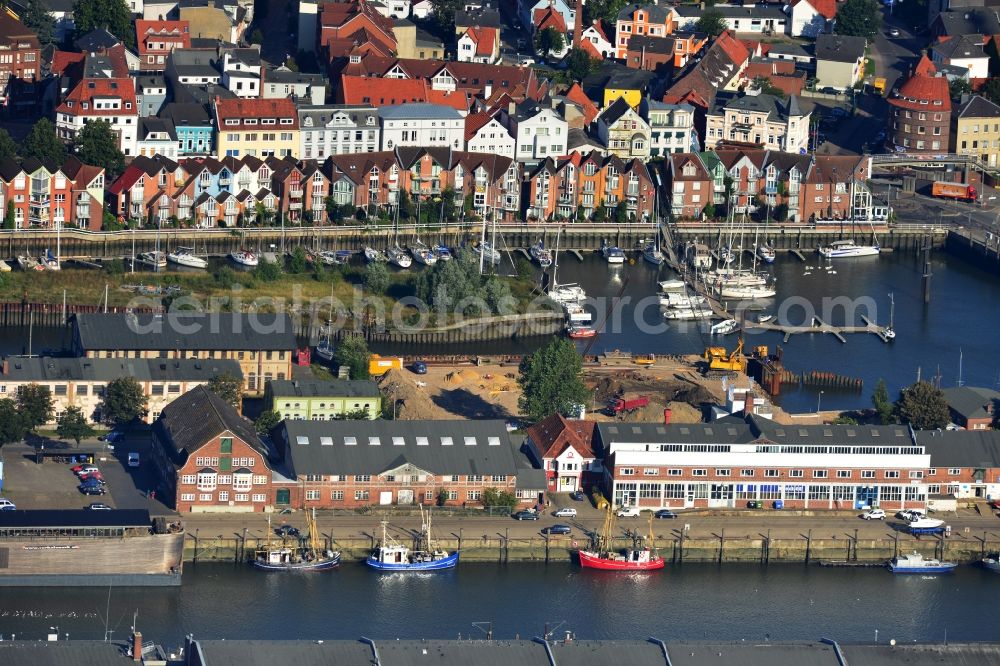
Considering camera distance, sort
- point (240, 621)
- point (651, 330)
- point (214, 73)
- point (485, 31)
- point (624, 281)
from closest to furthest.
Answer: point (240, 621) < point (651, 330) < point (624, 281) < point (214, 73) < point (485, 31)

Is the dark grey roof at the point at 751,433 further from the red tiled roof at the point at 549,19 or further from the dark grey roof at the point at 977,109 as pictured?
the red tiled roof at the point at 549,19

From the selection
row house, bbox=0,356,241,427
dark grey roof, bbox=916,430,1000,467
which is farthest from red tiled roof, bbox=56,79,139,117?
dark grey roof, bbox=916,430,1000,467


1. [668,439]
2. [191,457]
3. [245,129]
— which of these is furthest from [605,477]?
[245,129]

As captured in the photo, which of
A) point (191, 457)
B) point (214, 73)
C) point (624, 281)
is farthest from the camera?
point (214, 73)

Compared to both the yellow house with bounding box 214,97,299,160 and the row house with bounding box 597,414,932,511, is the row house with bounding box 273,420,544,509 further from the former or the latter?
the yellow house with bounding box 214,97,299,160

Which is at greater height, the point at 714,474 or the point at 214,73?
the point at 214,73

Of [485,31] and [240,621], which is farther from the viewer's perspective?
[485,31]

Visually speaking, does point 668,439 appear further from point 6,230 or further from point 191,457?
point 6,230
